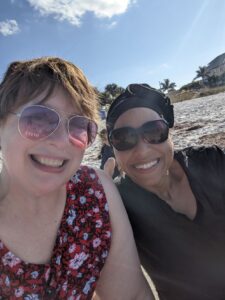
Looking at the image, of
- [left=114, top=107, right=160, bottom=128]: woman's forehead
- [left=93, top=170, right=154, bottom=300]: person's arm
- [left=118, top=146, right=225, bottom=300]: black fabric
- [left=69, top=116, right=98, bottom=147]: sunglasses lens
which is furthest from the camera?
[left=114, top=107, right=160, bottom=128]: woman's forehead

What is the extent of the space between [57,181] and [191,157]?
1259 mm

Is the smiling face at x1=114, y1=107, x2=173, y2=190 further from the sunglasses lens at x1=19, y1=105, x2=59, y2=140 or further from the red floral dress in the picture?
the sunglasses lens at x1=19, y1=105, x2=59, y2=140

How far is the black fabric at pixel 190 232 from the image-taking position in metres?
2.55

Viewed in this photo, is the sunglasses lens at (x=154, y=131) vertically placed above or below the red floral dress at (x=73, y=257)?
above

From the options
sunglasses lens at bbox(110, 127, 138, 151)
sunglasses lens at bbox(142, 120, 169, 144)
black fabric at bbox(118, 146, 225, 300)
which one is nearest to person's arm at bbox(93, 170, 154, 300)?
black fabric at bbox(118, 146, 225, 300)

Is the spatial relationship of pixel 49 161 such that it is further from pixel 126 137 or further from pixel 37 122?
pixel 126 137

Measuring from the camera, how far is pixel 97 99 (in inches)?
89.6

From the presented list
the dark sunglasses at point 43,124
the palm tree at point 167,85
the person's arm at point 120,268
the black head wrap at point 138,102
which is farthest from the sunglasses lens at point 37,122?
the palm tree at point 167,85

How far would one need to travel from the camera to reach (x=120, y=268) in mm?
2348

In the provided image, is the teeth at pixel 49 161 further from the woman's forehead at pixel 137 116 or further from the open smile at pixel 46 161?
the woman's forehead at pixel 137 116

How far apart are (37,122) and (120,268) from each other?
1.15 metres

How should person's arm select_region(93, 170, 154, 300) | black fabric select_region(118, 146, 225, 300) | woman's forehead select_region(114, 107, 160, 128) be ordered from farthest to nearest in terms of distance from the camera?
woman's forehead select_region(114, 107, 160, 128), black fabric select_region(118, 146, 225, 300), person's arm select_region(93, 170, 154, 300)

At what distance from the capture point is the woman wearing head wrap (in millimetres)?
2570

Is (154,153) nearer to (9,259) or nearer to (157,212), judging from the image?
(157,212)
